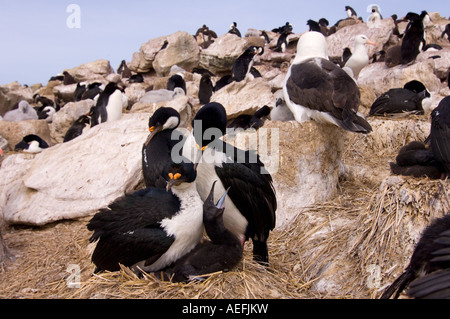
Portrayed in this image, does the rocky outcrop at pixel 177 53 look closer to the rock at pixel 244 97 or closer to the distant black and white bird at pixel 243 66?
the distant black and white bird at pixel 243 66

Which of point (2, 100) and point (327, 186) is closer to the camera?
point (327, 186)

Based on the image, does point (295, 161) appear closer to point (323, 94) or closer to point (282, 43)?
point (323, 94)

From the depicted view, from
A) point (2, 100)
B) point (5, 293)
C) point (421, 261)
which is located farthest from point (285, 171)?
point (2, 100)

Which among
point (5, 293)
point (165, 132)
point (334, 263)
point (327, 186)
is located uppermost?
point (165, 132)

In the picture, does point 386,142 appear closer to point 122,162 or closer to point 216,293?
point 122,162

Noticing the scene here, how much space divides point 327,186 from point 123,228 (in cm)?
266

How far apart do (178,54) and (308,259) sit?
19.6 metres

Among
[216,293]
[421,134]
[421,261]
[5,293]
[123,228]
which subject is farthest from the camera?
[421,134]

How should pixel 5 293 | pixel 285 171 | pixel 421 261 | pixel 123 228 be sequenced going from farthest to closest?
1. pixel 285 171
2. pixel 5 293
3. pixel 123 228
4. pixel 421 261

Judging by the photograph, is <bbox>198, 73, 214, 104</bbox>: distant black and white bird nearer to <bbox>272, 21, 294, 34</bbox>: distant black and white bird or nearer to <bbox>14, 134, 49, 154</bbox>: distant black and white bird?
<bbox>14, 134, 49, 154</bbox>: distant black and white bird

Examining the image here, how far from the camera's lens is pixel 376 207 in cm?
347

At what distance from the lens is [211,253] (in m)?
2.98

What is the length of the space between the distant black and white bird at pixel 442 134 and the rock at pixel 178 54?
1859 centimetres

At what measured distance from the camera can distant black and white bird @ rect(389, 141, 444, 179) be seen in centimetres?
409
